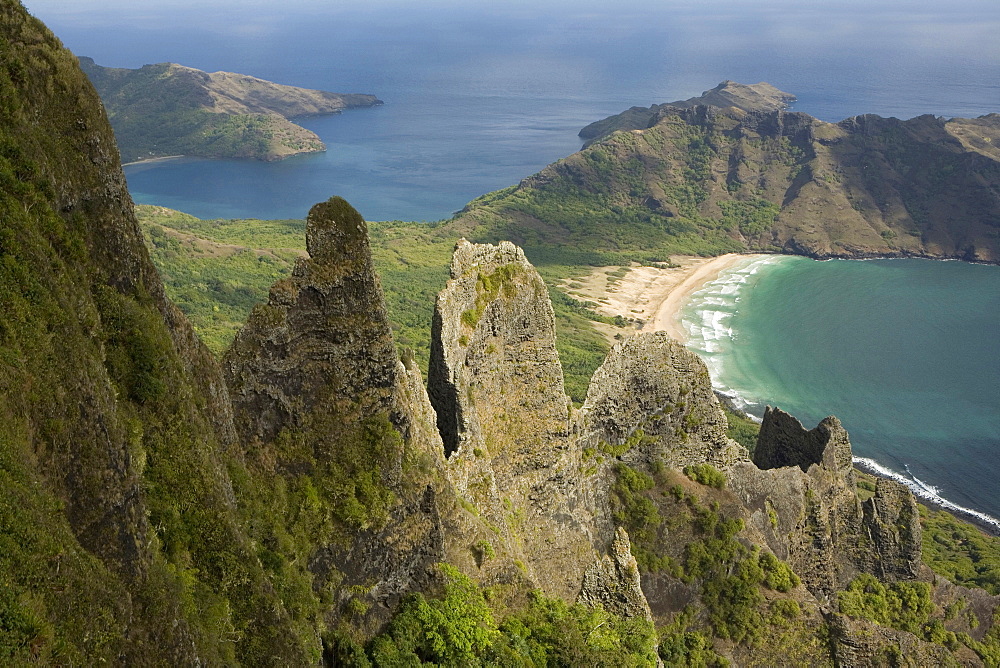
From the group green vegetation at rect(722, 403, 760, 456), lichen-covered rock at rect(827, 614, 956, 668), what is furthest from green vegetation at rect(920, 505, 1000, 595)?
lichen-covered rock at rect(827, 614, 956, 668)

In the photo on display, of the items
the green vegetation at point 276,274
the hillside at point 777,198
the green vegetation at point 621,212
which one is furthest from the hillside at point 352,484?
the hillside at point 777,198

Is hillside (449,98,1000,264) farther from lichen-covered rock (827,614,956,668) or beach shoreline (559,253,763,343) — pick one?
lichen-covered rock (827,614,956,668)

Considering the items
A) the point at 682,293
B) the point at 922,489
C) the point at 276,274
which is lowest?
the point at 922,489

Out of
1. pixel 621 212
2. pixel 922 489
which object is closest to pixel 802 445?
pixel 922 489

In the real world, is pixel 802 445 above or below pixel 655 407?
below

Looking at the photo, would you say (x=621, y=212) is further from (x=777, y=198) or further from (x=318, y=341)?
(x=318, y=341)

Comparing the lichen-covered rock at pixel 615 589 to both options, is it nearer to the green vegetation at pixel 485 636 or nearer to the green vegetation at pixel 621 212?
the green vegetation at pixel 485 636
